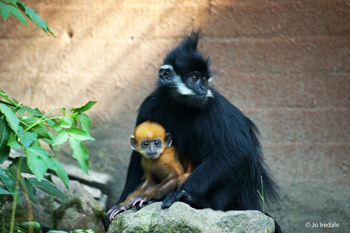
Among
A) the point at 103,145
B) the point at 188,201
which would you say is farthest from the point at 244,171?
the point at 103,145

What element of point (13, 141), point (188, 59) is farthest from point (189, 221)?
point (188, 59)

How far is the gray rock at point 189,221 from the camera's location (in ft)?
10.8

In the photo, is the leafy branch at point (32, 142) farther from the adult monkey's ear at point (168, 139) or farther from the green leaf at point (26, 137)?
the adult monkey's ear at point (168, 139)

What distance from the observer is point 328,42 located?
5.41 m

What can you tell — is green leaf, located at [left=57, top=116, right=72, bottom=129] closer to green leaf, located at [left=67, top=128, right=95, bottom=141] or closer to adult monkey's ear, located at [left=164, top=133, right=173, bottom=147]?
green leaf, located at [left=67, top=128, right=95, bottom=141]

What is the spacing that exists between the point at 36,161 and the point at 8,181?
38cm

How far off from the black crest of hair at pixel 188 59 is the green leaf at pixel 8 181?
5.66ft

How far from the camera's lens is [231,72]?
5.46 meters

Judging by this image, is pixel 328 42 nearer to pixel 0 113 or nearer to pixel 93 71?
pixel 93 71

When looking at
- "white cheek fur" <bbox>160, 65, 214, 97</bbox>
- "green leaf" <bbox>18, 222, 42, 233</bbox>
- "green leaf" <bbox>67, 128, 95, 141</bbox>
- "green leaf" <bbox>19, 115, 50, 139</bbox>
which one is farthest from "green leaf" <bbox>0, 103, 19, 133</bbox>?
"white cheek fur" <bbox>160, 65, 214, 97</bbox>

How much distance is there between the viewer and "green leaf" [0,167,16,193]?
11.1ft

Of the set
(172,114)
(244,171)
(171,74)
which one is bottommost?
(244,171)

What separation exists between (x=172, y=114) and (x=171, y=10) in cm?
164

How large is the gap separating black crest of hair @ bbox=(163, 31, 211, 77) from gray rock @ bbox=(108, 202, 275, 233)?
129 centimetres
